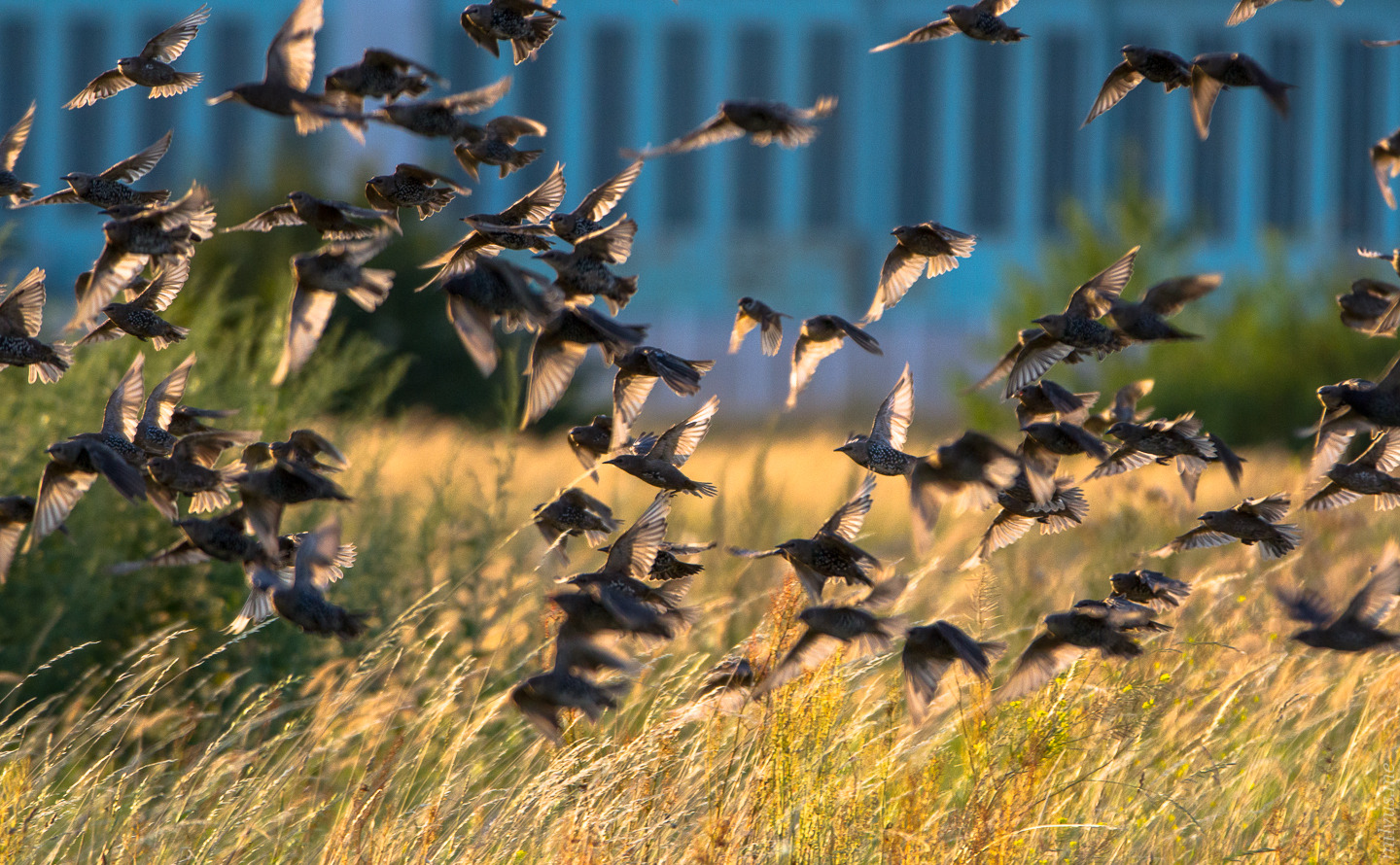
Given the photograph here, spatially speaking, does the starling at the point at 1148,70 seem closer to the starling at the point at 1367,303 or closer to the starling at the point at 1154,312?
the starling at the point at 1154,312

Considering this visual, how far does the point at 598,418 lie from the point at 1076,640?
1.16 m

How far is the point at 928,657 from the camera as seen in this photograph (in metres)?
2.80

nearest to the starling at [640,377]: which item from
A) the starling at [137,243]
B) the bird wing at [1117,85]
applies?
the starling at [137,243]

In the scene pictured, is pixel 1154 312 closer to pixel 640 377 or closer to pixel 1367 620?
pixel 1367 620

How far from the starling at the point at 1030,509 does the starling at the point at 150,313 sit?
1.76 metres

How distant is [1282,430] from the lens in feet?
46.7

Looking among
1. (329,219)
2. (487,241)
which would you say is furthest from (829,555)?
(329,219)

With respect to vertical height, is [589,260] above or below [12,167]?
below

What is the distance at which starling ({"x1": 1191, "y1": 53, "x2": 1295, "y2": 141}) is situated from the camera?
2.82 meters

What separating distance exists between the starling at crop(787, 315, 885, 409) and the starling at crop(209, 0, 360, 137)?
1.14 m

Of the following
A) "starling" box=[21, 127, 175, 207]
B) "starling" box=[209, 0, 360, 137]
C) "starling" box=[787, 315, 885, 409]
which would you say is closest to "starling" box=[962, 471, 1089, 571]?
"starling" box=[787, 315, 885, 409]

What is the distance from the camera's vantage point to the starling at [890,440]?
9.77 feet

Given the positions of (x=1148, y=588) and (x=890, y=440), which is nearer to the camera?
(x=1148, y=588)

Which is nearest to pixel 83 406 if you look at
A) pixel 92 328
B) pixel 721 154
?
pixel 92 328
